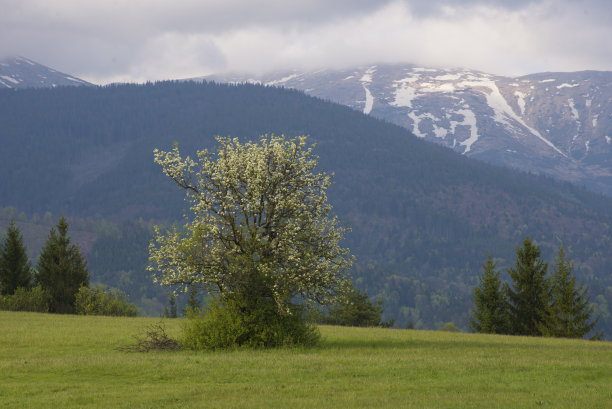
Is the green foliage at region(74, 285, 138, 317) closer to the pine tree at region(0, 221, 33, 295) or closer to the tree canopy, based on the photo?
the pine tree at region(0, 221, 33, 295)

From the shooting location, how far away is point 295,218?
1490 inches

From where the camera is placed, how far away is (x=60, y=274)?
8181 cm

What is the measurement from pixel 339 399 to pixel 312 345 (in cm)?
1545

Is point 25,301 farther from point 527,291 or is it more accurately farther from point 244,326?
point 527,291

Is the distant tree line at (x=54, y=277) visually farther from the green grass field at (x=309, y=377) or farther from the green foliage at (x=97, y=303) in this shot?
the green grass field at (x=309, y=377)

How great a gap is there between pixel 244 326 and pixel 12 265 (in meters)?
54.1

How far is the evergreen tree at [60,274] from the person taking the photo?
268ft

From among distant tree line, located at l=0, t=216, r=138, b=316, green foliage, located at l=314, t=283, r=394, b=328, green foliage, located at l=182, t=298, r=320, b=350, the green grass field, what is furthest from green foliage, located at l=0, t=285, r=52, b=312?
green foliage, located at l=182, t=298, r=320, b=350

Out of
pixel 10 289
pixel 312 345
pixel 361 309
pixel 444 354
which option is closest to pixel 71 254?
pixel 10 289

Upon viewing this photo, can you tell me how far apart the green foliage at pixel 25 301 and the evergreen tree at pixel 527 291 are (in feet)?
165

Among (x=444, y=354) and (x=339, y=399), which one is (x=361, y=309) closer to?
(x=444, y=354)

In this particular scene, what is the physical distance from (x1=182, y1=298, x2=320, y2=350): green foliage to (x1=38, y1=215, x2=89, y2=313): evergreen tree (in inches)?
1916

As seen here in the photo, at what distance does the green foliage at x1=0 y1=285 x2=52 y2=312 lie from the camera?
74500 millimetres

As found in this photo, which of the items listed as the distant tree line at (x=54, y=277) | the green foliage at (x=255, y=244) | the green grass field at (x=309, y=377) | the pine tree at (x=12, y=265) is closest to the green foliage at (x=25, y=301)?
the distant tree line at (x=54, y=277)
